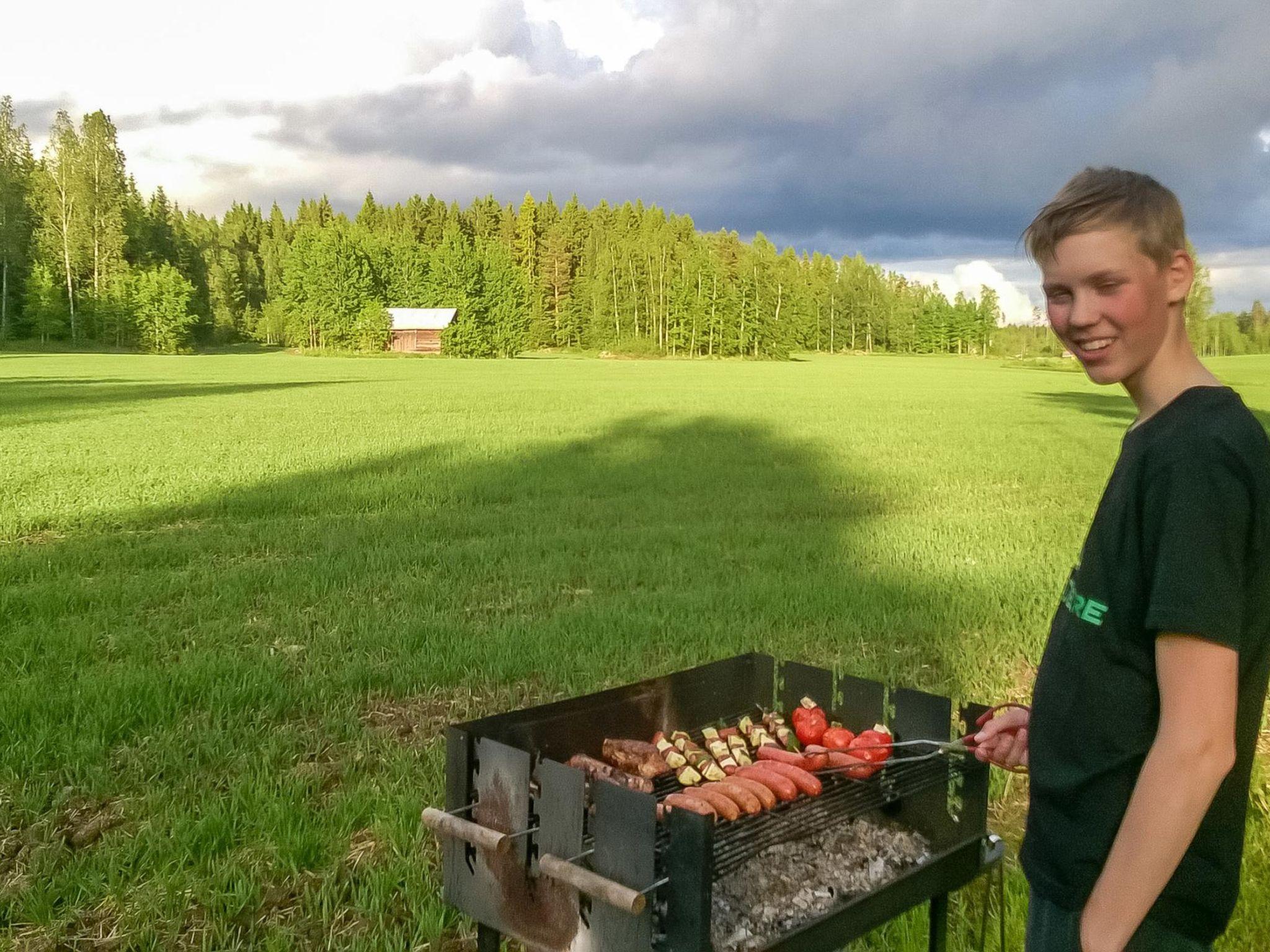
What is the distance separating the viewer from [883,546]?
10570 millimetres

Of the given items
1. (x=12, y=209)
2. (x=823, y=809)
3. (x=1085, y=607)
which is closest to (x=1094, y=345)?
(x=1085, y=607)

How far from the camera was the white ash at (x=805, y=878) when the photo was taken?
2865 mm

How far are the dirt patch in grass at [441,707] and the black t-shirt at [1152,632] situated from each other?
3820mm

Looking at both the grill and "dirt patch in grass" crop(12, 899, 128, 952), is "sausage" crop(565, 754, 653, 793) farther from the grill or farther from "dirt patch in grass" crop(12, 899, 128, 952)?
"dirt patch in grass" crop(12, 899, 128, 952)

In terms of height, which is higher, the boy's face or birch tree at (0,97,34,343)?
birch tree at (0,97,34,343)

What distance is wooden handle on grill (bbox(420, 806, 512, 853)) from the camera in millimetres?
2578

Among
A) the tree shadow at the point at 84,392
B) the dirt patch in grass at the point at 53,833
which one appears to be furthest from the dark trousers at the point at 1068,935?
the tree shadow at the point at 84,392

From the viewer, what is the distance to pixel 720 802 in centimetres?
283

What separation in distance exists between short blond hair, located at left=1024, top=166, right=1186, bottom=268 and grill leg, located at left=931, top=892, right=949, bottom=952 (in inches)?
84.2

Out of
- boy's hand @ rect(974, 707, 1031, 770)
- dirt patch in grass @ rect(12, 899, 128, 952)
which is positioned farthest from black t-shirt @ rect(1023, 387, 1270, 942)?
dirt patch in grass @ rect(12, 899, 128, 952)

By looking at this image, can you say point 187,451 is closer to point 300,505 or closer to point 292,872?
point 300,505

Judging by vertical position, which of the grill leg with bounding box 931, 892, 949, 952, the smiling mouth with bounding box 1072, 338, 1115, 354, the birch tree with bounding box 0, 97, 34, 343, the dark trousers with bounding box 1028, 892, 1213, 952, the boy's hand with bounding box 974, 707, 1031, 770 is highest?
the birch tree with bounding box 0, 97, 34, 343

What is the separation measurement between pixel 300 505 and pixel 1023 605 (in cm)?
821

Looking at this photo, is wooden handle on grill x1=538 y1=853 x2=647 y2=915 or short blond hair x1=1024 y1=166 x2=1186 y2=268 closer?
short blond hair x1=1024 y1=166 x2=1186 y2=268
